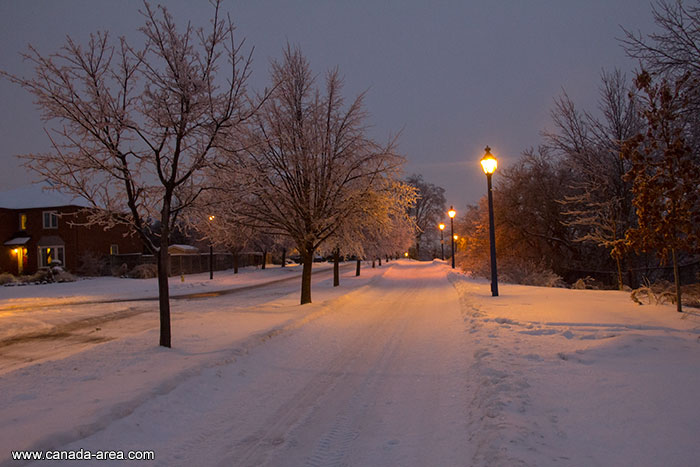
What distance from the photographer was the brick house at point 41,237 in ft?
118

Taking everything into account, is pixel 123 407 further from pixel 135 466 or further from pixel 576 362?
pixel 576 362

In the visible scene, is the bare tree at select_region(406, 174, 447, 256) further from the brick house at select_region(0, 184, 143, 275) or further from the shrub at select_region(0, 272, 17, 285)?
the shrub at select_region(0, 272, 17, 285)

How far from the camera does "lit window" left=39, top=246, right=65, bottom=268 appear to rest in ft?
120

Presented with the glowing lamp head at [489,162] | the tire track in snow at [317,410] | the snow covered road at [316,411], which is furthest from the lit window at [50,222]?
the tire track in snow at [317,410]

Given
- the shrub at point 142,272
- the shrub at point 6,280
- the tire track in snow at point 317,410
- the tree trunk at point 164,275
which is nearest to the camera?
the tire track in snow at point 317,410

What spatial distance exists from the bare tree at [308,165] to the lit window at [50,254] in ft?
103

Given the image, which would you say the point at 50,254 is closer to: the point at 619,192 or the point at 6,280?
the point at 6,280

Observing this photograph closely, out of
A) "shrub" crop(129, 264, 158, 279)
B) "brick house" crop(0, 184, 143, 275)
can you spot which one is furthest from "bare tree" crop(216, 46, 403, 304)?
"brick house" crop(0, 184, 143, 275)

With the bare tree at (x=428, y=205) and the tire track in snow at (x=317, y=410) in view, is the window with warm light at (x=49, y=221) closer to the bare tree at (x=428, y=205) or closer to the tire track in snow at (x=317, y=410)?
the tire track in snow at (x=317, y=410)

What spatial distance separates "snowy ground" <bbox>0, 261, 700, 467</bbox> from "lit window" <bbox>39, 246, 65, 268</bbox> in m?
31.4

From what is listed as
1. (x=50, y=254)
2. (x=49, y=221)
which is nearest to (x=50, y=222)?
(x=49, y=221)

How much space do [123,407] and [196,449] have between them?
1.32 m

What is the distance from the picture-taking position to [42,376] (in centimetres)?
628

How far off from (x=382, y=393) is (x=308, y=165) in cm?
926
